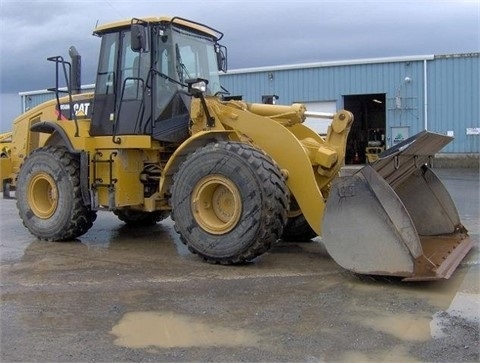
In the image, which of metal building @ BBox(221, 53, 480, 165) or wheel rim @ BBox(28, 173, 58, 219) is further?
metal building @ BBox(221, 53, 480, 165)

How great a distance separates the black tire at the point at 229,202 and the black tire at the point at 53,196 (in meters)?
1.77

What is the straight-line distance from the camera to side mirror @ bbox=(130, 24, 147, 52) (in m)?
6.68

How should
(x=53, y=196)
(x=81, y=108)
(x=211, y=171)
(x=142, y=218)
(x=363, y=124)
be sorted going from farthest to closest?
(x=363, y=124)
(x=142, y=218)
(x=81, y=108)
(x=53, y=196)
(x=211, y=171)

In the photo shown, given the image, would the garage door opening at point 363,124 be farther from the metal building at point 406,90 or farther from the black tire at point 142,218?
the black tire at point 142,218

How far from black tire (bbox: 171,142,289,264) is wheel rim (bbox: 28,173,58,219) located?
2.16m

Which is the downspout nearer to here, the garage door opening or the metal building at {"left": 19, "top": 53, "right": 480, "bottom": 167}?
the metal building at {"left": 19, "top": 53, "right": 480, "bottom": 167}

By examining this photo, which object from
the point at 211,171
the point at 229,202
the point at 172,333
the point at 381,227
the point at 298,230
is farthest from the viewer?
the point at 298,230

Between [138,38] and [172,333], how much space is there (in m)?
3.75

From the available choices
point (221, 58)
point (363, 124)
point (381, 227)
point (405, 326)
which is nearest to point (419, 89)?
point (363, 124)

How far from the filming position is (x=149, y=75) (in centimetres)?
717

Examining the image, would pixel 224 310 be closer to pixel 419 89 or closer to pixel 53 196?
pixel 53 196

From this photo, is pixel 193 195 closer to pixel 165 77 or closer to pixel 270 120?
pixel 270 120

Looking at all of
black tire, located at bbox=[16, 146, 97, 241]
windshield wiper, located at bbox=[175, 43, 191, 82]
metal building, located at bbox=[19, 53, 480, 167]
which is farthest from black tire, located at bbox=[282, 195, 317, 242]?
metal building, located at bbox=[19, 53, 480, 167]

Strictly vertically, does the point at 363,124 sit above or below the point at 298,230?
above
